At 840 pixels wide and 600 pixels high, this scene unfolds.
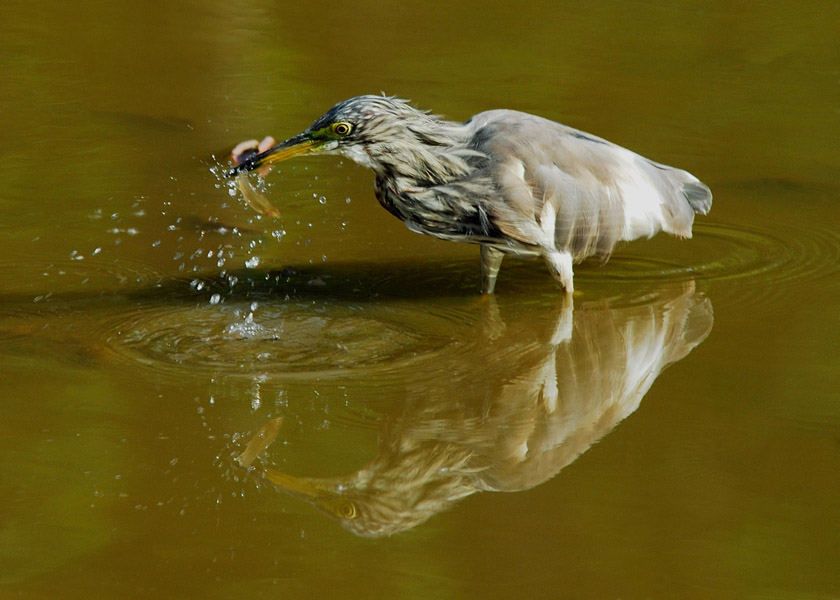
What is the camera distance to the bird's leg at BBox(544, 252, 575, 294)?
22.7 ft

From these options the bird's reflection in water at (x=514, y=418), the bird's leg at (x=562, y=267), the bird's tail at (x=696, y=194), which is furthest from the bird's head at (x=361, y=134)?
the bird's tail at (x=696, y=194)

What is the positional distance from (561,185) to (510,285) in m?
0.91

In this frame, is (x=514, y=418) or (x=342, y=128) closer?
(x=514, y=418)

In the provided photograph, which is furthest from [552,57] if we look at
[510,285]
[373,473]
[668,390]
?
[373,473]

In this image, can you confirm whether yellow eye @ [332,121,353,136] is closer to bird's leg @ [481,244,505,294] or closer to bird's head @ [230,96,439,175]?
bird's head @ [230,96,439,175]

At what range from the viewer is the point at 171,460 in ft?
16.3

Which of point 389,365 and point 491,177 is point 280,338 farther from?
point 491,177

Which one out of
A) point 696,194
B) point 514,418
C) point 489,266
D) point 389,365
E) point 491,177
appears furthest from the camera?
point 696,194

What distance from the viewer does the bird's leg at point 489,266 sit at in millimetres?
7055

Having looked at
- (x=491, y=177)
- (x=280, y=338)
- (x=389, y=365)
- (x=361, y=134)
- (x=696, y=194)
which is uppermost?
(x=361, y=134)

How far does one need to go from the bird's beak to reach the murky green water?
2.82 feet

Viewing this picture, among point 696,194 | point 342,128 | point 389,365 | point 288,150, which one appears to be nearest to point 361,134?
point 342,128

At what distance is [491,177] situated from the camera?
6.63 m

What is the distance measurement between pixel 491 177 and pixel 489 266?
702 millimetres
